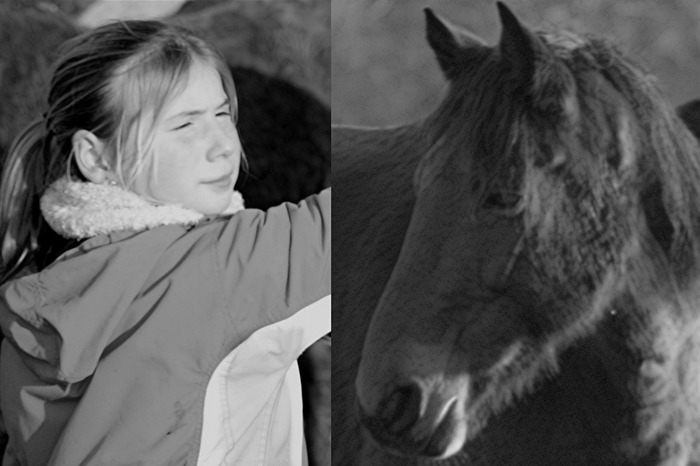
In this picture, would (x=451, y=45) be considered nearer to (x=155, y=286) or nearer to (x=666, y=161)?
(x=666, y=161)

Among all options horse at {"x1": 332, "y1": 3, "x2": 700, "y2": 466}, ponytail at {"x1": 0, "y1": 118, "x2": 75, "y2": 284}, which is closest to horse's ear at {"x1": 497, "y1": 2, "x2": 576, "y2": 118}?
horse at {"x1": 332, "y1": 3, "x2": 700, "y2": 466}

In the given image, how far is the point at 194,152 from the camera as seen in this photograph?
1341 mm

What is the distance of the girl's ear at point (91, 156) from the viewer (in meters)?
1.36

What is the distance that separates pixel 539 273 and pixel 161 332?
0.44 meters

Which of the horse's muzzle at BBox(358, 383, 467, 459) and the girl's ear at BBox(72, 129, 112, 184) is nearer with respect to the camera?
the horse's muzzle at BBox(358, 383, 467, 459)

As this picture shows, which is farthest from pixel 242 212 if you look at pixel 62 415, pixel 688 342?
pixel 688 342

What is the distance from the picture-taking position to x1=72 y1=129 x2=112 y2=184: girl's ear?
1.36m

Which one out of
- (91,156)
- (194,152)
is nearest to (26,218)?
(91,156)

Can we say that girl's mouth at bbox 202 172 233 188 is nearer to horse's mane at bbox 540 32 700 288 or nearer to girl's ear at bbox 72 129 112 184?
girl's ear at bbox 72 129 112 184

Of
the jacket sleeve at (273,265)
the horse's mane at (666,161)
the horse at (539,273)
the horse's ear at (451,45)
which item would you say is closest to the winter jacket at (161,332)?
the jacket sleeve at (273,265)

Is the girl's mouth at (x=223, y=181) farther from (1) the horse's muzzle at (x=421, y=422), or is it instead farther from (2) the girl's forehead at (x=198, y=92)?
(1) the horse's muzzle at (x=421, y=422)

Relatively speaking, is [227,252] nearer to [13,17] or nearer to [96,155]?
[96,155]

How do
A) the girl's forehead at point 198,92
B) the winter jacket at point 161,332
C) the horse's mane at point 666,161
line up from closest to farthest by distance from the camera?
1. the horse's mane at point 666,161
2. the winter jacket at point 161,332
3. the girl's forehead at point 198,92

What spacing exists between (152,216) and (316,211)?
201 mm
